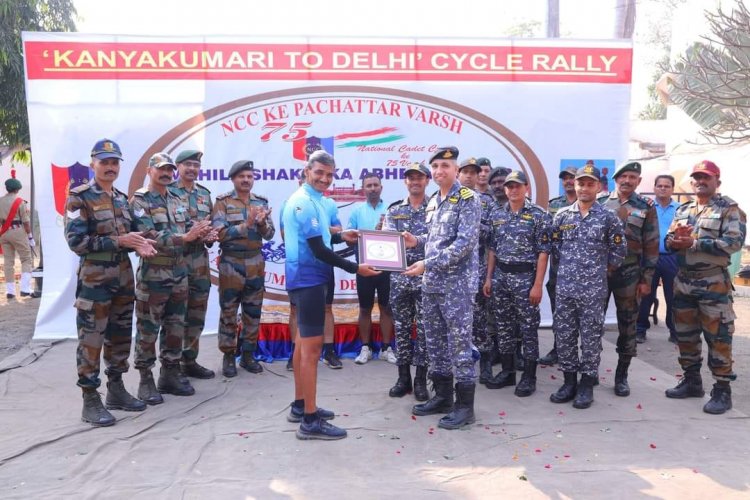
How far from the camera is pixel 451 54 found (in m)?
6.73

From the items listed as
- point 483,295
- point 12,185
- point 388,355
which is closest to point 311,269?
point 483,295

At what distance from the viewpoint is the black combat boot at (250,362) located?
5594mm

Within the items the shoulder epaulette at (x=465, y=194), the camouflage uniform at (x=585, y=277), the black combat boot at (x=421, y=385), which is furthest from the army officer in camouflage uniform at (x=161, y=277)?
the camouflage uniform at (x=585, y=277)

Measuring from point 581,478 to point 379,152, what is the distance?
4.15 meters

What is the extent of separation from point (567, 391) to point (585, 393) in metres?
0.14

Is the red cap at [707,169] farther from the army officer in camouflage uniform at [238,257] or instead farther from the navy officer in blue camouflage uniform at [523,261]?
the army officer in camouflage uniform at [238,257]

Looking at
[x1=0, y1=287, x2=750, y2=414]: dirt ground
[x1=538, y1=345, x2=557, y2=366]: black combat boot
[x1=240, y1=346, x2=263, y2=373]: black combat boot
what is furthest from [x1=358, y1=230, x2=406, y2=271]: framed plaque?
[x1=0, y1=287, x2=750, y2=414]: dirt ground

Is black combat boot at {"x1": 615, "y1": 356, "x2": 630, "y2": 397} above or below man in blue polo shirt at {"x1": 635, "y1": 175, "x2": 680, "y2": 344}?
below

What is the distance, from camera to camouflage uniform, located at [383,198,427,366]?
476 cm

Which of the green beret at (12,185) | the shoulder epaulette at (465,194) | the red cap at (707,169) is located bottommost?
the shoulder epaulette at (465,194)

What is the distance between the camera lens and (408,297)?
4.83 m

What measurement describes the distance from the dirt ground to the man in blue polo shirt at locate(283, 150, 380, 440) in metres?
3.02

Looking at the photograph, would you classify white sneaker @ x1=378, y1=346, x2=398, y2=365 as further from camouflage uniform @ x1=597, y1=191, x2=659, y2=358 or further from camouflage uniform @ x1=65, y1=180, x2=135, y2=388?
camouflage uniform @ x1=65, y1=180, x2=135, y2=388

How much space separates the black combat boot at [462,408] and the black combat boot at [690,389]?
66.4 inches
